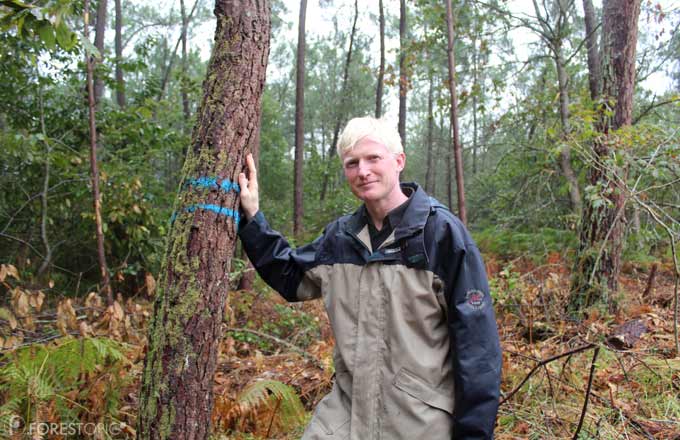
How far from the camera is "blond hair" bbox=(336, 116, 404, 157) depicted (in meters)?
2.52

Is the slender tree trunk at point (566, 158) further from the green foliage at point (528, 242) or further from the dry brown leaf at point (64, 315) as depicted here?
the dry brown leaf at point (64, 315)

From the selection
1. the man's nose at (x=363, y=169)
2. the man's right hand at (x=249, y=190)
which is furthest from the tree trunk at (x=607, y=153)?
the man's right hand at (x=249, y=190)

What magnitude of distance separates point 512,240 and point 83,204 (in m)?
8.77

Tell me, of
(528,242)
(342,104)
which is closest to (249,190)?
(528,242)

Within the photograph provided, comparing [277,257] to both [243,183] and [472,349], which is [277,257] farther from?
[472,349]

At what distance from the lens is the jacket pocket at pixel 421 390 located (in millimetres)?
2227

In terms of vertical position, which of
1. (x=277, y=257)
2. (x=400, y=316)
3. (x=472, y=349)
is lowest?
(x=472, y=349)

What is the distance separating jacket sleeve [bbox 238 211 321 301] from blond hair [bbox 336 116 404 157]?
571mm

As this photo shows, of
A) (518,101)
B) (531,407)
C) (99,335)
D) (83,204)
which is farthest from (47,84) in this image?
(518,101)

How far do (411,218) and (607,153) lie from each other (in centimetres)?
449

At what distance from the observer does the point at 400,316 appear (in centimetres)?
229

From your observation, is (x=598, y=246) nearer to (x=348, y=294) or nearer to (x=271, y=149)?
(x=348, y=294)

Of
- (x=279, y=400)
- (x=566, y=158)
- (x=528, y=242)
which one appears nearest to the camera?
(x=279, y=400)

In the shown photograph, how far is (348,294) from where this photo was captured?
246cm
